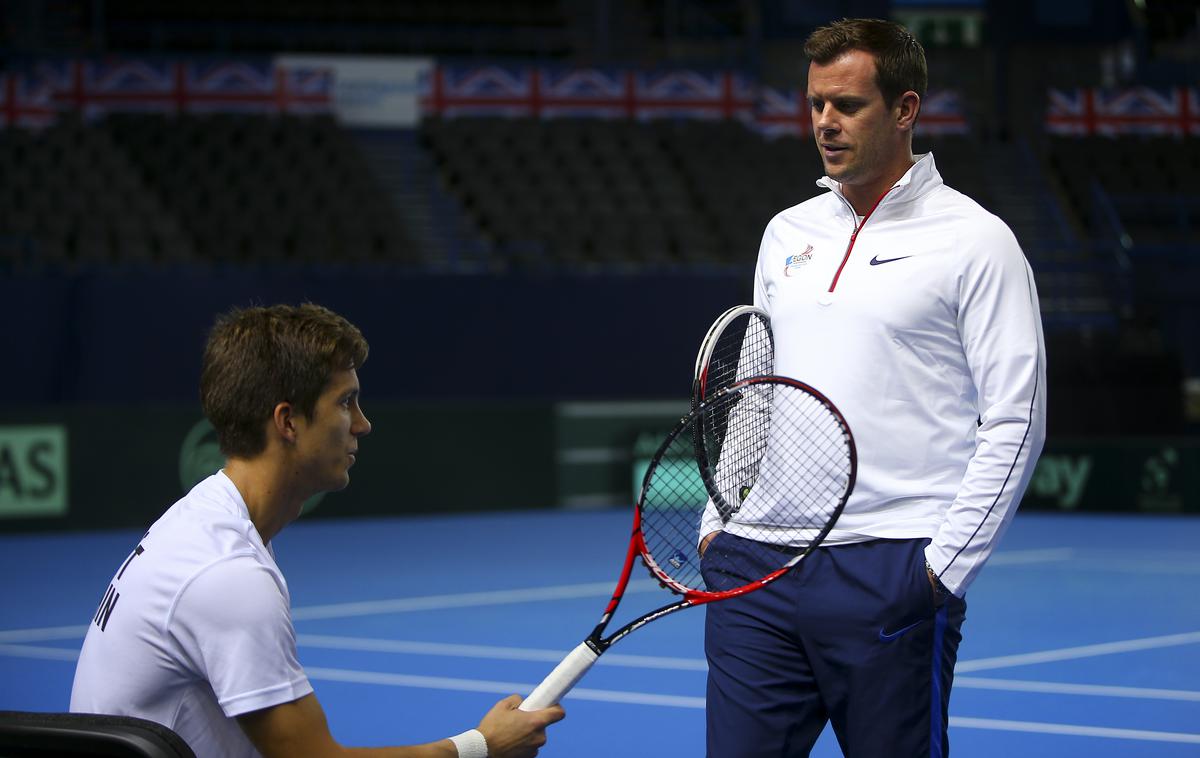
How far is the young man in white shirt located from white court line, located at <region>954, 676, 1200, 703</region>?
15.3 ft

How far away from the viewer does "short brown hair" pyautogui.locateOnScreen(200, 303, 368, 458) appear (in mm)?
2414

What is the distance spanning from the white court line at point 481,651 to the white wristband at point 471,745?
15.0 ft

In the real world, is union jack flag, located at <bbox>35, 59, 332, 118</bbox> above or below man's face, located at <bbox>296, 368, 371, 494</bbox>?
above

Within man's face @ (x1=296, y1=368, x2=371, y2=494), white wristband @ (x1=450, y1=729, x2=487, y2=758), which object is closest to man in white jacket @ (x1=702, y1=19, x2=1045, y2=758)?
white wristband @ (x1=450, y1=729, x2=487, y2=758)

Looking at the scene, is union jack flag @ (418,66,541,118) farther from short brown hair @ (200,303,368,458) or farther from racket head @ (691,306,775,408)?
short brown hair @ (200,303,368,458)

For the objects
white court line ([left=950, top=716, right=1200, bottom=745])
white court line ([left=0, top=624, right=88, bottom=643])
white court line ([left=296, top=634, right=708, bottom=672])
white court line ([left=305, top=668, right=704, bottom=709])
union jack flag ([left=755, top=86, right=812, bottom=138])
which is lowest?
white court line ([left=0, top=624, right=88, bottom=643])

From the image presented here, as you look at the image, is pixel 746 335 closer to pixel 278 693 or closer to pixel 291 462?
pixel 291 462

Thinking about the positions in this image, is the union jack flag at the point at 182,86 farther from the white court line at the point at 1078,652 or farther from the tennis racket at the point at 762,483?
the tennis racket at the point at 762,483

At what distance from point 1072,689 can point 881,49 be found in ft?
14.7

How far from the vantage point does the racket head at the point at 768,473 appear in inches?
116

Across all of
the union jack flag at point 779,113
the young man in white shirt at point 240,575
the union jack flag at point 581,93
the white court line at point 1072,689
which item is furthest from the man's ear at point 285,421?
Result: the union jack flag at point 779,113

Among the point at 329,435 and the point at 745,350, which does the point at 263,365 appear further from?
the point at 745,350

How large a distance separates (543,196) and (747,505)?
1444cm

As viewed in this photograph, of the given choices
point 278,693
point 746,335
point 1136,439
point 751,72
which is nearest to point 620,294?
point 1136,439
